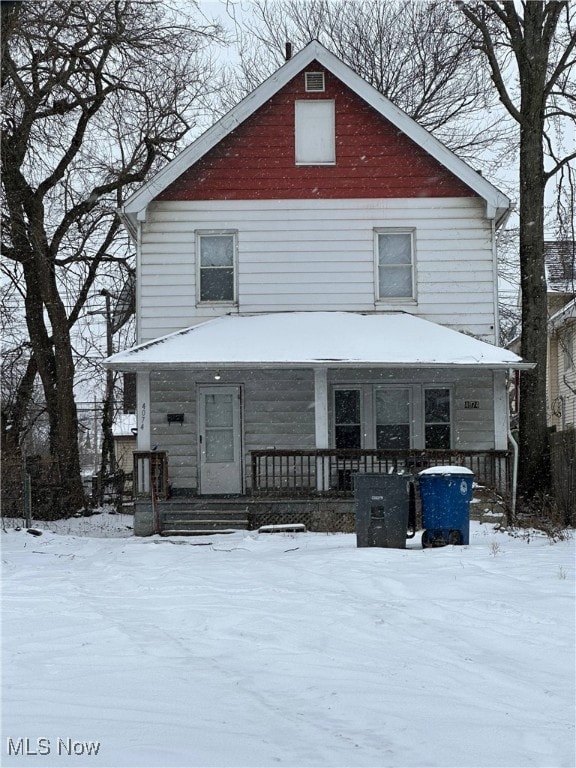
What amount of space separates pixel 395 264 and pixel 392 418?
309 centimetres

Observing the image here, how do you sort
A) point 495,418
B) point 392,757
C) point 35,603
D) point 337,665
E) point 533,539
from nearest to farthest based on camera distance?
point 392,757 < point 337,665 < point 35,603 < point 533,539 < point 495,418

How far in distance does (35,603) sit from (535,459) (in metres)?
12.6

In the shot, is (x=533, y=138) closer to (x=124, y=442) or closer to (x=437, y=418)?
(x=437, y=418)

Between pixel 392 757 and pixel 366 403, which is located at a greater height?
pixel 366 403

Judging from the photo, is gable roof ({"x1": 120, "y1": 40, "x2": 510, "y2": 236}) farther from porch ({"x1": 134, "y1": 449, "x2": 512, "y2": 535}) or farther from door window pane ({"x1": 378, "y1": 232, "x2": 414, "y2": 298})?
porch ({"x1": 134, "y1": 449, "x2": 512, "y2": 535})

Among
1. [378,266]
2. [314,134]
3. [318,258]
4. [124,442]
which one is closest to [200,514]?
[318,258]

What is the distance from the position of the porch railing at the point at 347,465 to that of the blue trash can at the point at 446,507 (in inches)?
125

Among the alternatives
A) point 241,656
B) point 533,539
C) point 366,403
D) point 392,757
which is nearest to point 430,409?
point 366,403

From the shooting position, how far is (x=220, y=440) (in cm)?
1777

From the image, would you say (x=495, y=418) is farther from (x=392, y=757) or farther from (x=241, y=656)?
(x=392, y=757)

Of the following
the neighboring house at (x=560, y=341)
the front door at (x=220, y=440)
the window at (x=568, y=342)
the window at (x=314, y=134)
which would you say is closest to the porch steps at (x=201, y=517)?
the front door at (x=220, y=440)

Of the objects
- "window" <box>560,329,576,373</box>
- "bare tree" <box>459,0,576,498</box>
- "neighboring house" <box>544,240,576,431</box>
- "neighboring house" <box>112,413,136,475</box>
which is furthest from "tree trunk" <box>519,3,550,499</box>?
"neighboring house" <box>112,413,136,475</box>

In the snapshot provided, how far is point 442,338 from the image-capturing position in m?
16.7

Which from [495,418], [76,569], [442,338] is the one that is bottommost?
[76,569]
